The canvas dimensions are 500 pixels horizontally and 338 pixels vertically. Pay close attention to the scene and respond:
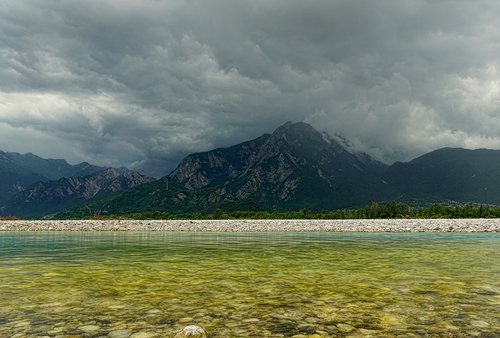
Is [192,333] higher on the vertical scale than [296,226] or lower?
higher

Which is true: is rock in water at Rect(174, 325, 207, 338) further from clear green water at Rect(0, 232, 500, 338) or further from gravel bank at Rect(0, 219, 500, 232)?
gravel bank at Rect(0, 219, 500, 232)

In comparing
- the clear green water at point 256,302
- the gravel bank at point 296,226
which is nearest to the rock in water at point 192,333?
the clear green water at point 256,302

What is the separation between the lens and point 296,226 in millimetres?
85188

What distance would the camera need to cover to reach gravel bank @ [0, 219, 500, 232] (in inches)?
2753

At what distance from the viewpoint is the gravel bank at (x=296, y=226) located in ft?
229

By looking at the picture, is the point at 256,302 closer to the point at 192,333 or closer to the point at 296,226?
the point at 192,333

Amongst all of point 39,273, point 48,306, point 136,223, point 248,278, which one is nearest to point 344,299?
point 248,278

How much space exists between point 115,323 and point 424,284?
9.77 meters

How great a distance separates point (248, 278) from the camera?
14047 mm

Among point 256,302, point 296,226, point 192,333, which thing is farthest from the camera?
point 296,226

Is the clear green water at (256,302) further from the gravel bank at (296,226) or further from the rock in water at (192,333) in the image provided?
the gravel bank at (296,226)

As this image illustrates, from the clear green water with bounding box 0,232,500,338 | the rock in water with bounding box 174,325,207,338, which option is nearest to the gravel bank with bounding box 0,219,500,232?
the clear green water with bounding box 0,232,500,338

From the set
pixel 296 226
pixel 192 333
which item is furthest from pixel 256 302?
pixel 296 226

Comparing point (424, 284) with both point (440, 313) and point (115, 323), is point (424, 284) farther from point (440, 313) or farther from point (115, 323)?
point (115, 323)
